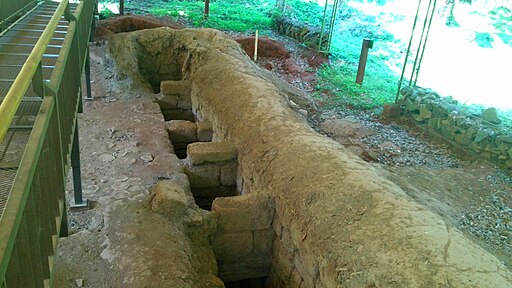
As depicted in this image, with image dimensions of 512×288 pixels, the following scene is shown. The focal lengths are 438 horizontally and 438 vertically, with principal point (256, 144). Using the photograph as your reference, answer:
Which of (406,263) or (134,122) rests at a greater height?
(406,263)

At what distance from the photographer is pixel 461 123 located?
7.76 meters

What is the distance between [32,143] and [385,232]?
2101 millimetres

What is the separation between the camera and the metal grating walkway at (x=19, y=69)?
7.65 feet

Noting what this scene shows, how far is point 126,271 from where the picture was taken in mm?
3164

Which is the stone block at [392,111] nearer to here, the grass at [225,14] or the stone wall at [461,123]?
the stone wall at [461,123]

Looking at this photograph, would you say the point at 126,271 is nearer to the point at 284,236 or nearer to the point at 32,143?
the point at 284,236

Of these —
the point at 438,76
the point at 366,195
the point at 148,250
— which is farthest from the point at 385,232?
the point at 438,76

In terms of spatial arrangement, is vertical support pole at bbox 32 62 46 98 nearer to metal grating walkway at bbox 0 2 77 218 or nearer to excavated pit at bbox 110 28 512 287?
metal grating walkway at bbox 0 2 77 218

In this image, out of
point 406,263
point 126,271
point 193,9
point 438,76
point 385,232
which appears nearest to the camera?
point 406,263

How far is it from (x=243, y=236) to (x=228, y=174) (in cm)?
114

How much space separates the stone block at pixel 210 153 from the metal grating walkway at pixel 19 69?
165 cm

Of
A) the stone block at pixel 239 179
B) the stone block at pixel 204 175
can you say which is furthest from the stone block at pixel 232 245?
the stone block at pixel 204 175

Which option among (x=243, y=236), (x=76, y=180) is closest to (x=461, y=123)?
(x=243, y=236)

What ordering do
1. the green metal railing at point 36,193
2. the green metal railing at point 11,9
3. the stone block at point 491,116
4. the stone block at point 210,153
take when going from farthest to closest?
the stone block at point 491,116 < the green metal railing at point 11,9 < the stone block at point 210,153 < the green metal railing at point 36,193
